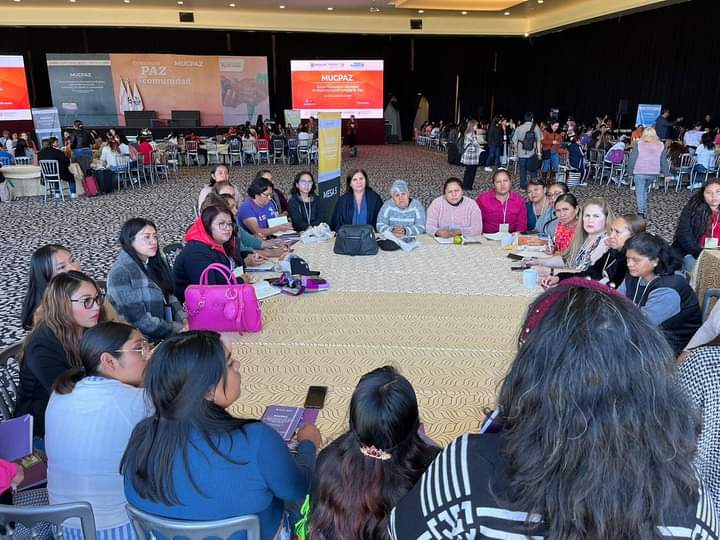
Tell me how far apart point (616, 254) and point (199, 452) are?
3.11m

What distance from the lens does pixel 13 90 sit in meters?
18.7

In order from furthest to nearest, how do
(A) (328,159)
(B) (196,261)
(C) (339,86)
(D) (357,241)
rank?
(C) (339,86), (A) (328,159), (D) (357,241), (B) (196,261)

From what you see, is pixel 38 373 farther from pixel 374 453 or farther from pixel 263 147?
pixel 263 147

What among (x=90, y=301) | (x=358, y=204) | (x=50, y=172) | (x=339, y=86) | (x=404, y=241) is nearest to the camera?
(x=90, y=301)

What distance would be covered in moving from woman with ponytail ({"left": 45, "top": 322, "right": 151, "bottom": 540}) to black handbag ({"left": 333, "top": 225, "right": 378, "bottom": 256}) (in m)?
2.88

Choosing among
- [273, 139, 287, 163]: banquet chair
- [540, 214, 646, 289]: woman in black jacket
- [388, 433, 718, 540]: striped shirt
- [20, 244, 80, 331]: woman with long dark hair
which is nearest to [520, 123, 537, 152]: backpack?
[273, 139, 287, 163]: banquet chair

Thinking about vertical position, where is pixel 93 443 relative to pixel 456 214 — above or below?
below

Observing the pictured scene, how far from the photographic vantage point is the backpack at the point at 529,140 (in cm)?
1166

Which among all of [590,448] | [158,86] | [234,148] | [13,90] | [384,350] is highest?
[158,86]

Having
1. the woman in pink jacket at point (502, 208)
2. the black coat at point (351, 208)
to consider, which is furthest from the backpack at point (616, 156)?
the black coat at point (351, 208)

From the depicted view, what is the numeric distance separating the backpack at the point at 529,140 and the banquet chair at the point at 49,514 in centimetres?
1149

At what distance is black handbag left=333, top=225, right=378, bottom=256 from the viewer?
4.58 meters

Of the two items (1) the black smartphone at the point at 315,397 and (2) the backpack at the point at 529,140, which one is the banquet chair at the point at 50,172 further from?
(1) the black smartphone at the point at 315,397

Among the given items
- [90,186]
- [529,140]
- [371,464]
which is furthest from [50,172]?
[371,464]
